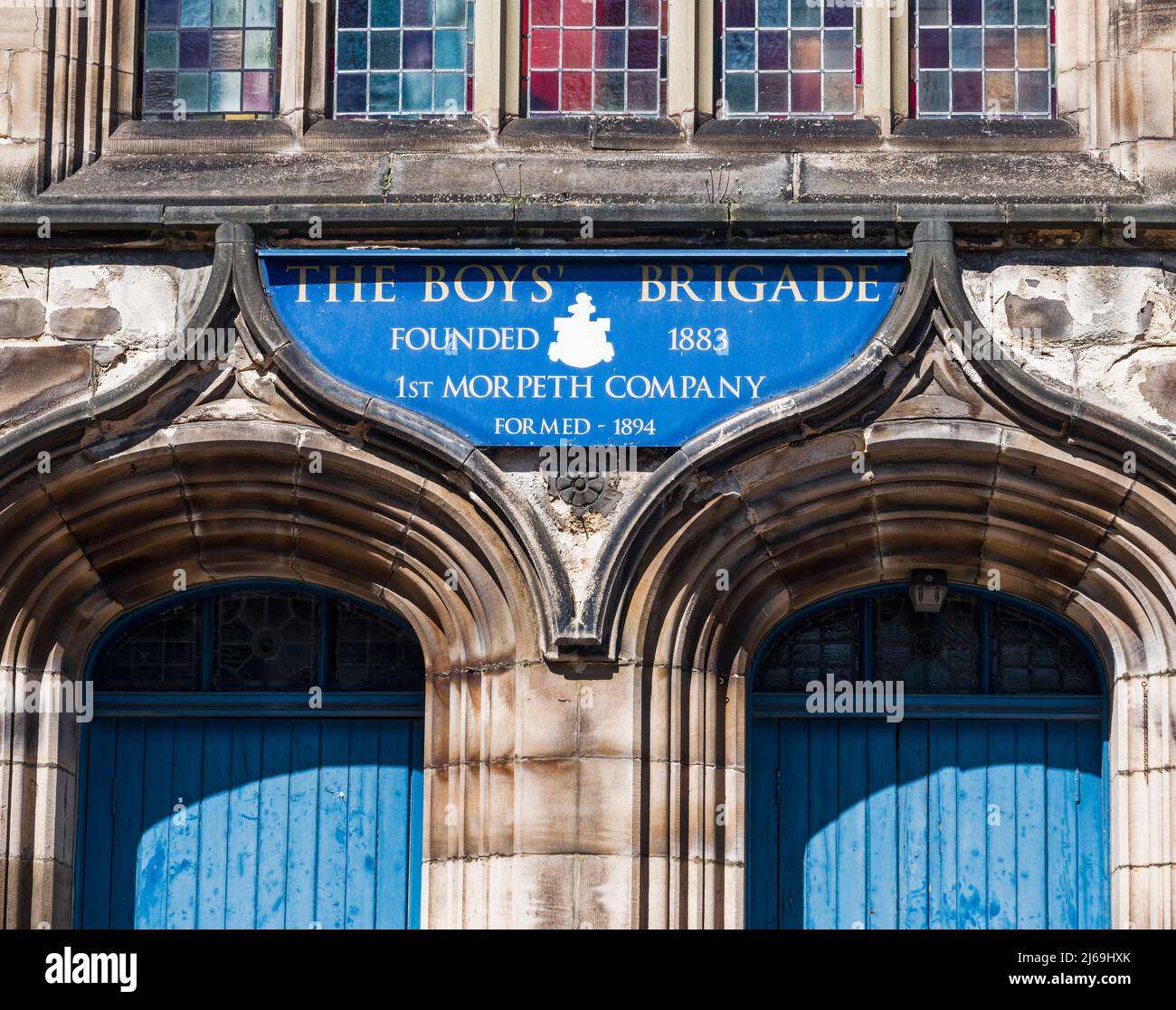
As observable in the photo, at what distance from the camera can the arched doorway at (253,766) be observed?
41.1 feet

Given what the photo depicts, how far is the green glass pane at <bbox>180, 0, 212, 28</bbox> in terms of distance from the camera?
42.6 ft

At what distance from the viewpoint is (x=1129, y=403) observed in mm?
12047

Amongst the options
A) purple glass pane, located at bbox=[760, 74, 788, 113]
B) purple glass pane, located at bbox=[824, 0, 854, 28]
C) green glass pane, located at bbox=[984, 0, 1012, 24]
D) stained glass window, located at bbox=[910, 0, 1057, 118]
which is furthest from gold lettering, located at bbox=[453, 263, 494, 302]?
green glass pane, located at bbox=[984, 0, 1012, 24]

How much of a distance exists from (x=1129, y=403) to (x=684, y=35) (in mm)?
2843

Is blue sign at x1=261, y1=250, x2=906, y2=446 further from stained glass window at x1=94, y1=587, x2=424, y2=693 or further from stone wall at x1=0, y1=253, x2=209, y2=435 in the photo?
stained glass window at x1=94, y1=587, x2=424, y2=693

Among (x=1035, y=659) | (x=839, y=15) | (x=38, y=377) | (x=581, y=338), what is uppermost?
(x=839, y=15)

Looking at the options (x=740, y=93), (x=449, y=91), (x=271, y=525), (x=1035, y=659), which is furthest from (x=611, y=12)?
(x=1035, y=659)

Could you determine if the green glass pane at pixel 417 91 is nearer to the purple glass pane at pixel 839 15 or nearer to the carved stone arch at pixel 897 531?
the purple glass pane at pixel 839 15

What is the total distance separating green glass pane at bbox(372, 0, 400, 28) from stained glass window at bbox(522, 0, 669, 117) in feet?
2.12

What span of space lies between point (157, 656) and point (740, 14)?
171 inches

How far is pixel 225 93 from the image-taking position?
42.5 feet

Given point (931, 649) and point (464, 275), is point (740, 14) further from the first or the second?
point (931, 649)

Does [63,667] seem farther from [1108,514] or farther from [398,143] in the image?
[1108,514]

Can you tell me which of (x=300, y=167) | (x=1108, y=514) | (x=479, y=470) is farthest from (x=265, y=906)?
(x=1108, y=514)
